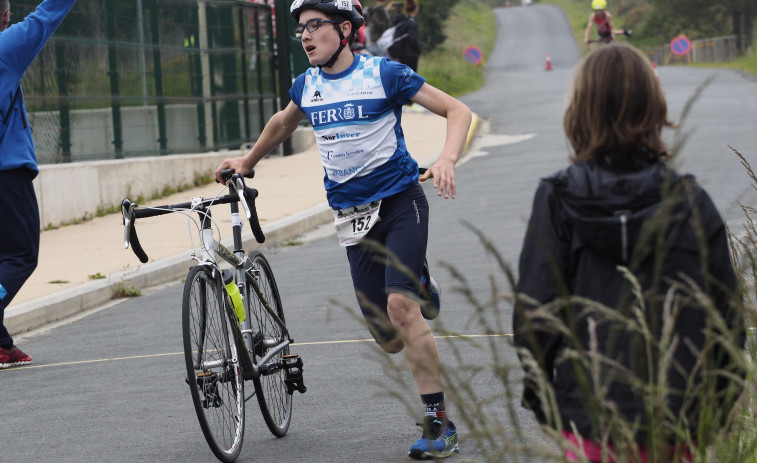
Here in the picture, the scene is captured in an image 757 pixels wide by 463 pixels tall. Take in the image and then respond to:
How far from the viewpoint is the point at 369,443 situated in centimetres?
579

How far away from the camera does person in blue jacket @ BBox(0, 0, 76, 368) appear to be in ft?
25.3

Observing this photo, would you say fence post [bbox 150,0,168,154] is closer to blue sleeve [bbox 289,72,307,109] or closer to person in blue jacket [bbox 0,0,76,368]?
person in blue jacket [bbox 0,0,76,368]

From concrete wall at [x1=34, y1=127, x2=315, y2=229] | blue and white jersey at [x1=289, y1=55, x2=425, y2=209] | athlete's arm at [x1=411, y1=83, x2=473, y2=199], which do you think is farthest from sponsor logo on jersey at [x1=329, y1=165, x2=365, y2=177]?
concrete wall at [x1=34, y1=127, x2=315, y2=229]

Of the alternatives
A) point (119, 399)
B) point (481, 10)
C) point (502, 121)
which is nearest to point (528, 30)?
point (481, 10)

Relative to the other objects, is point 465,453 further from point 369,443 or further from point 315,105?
point 315,105

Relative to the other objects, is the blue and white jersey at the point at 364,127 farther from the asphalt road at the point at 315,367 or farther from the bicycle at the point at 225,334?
the asphalt road at the point at 315,367

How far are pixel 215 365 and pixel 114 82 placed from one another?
11.6 meters

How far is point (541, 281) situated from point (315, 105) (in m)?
2.58

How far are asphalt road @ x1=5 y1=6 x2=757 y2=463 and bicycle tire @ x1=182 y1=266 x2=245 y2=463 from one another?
0.22 metres

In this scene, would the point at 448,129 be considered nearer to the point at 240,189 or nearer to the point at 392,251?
the point at 392,251

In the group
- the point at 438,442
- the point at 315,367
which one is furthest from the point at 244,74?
the point at 438,442

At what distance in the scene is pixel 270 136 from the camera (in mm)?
6051

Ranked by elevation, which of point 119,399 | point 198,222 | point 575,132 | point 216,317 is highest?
point 575,132

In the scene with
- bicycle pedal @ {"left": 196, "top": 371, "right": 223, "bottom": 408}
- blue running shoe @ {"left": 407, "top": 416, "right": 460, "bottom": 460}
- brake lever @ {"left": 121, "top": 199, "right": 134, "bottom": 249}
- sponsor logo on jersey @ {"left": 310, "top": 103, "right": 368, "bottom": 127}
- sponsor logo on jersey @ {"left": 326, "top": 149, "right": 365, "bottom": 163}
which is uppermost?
sponsor logo on jersey @ {"left": 310, "top": 103, "right": 368, "bottom": 127}
